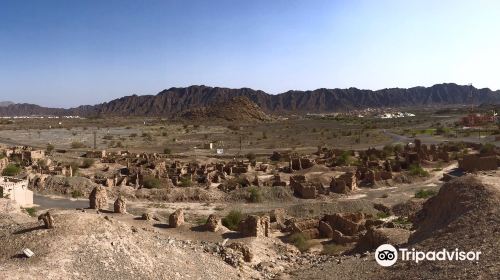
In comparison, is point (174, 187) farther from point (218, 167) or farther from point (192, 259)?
point (192, 259)

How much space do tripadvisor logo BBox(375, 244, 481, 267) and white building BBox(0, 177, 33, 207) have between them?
825 inches

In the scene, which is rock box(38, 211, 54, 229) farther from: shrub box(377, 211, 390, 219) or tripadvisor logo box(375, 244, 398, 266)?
shrub box(377, 211, 390, 219)

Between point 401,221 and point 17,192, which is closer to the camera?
point 401,221

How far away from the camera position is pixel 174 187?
35.4 metres

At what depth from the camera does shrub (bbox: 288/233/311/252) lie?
838 inches

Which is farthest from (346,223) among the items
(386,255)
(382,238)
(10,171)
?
(10,171)

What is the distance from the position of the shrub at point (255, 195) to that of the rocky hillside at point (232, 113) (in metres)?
107

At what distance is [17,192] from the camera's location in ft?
95.8

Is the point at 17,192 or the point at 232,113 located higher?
the point at 232,113

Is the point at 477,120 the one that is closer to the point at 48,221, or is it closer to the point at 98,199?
the point at 98,199

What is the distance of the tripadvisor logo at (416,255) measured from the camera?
528 inches

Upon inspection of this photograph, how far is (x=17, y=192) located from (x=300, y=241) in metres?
17.8

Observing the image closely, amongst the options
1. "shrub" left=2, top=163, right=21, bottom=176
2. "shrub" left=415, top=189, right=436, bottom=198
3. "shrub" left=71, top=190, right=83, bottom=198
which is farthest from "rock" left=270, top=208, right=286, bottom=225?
"shrub" left=2, top=163, right=21, bottom=176

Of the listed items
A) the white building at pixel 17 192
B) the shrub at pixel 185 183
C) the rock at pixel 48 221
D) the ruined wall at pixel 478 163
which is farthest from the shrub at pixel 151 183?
the ruined wall at pixel 478 163
